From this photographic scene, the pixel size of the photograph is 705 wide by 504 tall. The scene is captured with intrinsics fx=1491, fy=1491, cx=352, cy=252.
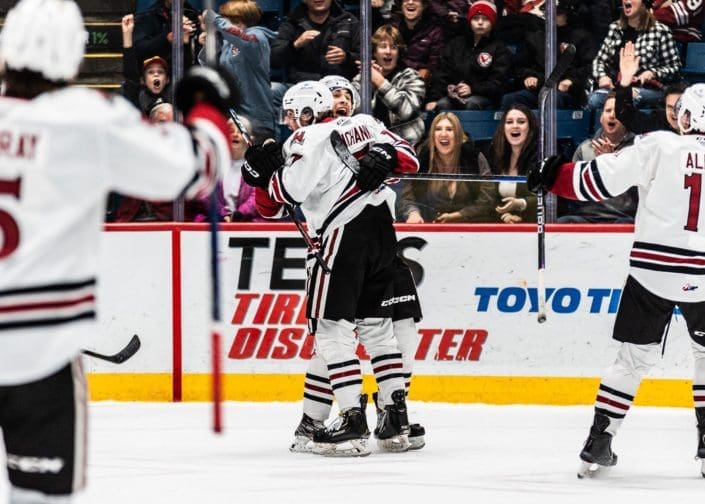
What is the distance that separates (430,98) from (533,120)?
477 millimetres

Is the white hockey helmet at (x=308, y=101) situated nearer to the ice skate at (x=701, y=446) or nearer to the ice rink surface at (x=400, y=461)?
the ice rink surface at (x=400, y=461)

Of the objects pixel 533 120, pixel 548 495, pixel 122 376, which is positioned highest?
pixel 533 120

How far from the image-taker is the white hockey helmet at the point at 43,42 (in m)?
2.64

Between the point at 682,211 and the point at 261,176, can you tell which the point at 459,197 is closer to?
the point at 261,176

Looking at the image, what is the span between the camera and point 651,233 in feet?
15.2

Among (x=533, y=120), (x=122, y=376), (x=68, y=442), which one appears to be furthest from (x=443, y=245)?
(x=68, y=442)

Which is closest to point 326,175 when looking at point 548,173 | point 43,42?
point 548,173

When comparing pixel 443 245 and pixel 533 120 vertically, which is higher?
pixel 533 120

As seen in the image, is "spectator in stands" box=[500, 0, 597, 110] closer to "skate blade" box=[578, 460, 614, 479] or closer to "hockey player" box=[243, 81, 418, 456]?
"hockey player" box=[243, 81, 418, 456]

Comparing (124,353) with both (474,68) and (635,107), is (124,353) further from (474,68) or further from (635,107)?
(635,107)

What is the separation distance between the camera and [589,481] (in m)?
4.67

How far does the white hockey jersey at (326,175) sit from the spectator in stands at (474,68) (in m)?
1.34

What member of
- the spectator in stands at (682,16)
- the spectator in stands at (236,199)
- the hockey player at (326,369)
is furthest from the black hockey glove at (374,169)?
the spectator in stands at (682,16)

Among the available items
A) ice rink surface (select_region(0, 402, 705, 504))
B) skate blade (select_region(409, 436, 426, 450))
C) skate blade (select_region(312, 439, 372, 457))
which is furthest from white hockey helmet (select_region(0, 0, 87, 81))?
skate blade (select_region(409, 436, 426, 450))
